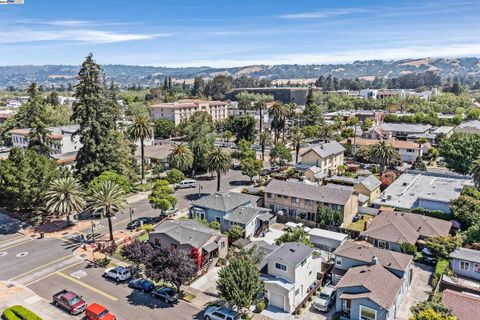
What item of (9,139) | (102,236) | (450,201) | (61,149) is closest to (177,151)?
(102,236)

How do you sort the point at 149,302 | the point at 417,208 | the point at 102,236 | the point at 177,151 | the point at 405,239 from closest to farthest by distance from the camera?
the point at 149,302
the point at 405,239
the point at 102,236
the point at 417,208
the point at 177,151

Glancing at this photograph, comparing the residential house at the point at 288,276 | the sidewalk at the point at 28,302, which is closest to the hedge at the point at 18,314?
the sidewalk at the point at 28,302

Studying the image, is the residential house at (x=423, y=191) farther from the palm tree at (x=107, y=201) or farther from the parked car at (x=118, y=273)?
the parked car at (x=118, y=273)

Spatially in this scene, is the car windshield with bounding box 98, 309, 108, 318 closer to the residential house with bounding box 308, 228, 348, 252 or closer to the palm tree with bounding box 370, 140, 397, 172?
the residential house with bounding box 308, 228, 348, 252

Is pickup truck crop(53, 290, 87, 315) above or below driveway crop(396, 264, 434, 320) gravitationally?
above

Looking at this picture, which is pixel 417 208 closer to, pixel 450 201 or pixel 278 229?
pixel 450 201

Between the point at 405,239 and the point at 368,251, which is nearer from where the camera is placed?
the point at 368,251

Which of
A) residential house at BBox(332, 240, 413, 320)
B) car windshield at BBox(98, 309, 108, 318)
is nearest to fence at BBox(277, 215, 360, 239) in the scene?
residential house at BBox(332, 240, 413, 320)
